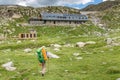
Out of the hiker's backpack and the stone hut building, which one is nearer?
the hiker's backpack

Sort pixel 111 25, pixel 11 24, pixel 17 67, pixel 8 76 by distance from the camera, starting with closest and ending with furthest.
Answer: pixel 8 76
pixel 17 67
pixel 11 24
pixel 111 25

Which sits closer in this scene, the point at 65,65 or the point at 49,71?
the point at 49,71

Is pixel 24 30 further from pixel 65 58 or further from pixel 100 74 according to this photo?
pixel 100 74

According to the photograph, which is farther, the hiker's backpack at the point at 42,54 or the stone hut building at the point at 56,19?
the stone hut building at the point at 56,19

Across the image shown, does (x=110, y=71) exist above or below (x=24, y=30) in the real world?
above

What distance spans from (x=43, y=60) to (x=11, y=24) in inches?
4968

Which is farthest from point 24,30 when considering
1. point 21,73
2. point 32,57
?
point 21,73

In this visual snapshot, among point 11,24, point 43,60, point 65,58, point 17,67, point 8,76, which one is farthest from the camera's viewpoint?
point 11,24

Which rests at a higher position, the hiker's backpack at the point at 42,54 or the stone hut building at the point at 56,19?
the hiker's backpack at the point at 42,54

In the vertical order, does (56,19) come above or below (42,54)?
below

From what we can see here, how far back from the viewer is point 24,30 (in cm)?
14462

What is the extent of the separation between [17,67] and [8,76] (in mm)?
4030

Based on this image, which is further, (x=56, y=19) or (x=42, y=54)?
(x=56, y=19)

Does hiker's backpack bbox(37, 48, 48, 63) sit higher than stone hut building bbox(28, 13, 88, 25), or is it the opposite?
hiker's backpack bbox(37, 48, 48, 63)
